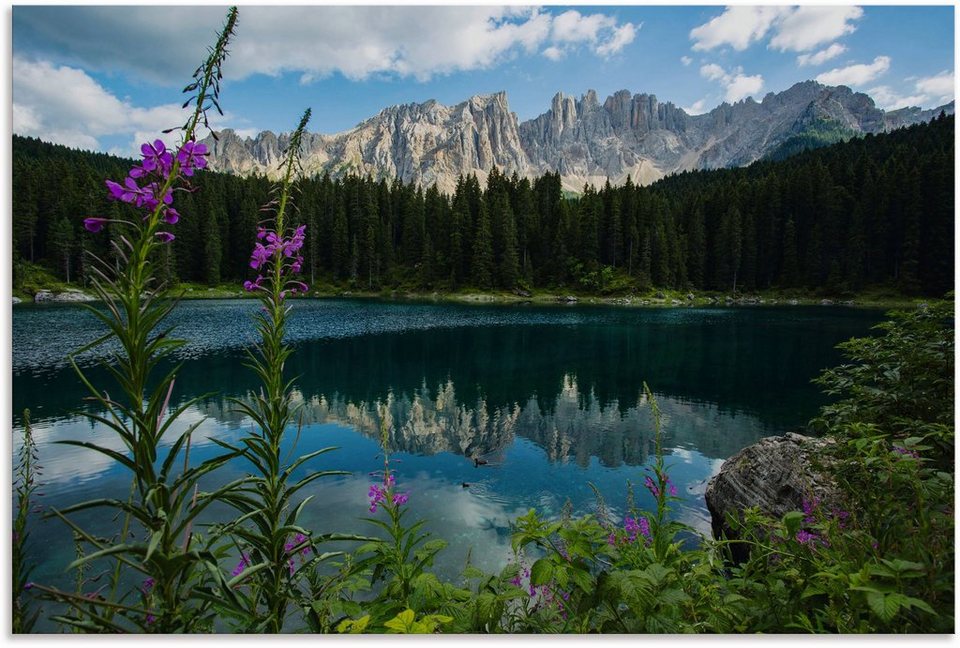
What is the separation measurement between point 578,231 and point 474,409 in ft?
222

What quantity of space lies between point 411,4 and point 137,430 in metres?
3.78

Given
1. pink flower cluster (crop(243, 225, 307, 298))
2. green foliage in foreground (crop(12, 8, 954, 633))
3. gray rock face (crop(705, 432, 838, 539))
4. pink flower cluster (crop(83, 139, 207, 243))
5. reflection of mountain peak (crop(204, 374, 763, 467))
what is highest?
pink flower cluster (crop(83, 139, 207, 243))

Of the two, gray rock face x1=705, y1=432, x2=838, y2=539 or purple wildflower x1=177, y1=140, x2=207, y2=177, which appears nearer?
purple wildflower x1=177, y1=140, x2=207, y2=177

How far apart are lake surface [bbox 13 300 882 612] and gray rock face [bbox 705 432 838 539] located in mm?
839

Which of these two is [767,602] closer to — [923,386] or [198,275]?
[923,386]

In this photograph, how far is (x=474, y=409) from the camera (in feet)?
60.1

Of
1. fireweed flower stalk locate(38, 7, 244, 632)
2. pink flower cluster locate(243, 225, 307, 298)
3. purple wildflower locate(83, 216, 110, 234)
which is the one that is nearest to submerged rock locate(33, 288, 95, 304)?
pink flower cluster locate(243, 225, 307, 298)

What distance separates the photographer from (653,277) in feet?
257

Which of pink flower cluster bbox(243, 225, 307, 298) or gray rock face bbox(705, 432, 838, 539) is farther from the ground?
pink flower cluster bbox(243, 225, 307, 298)

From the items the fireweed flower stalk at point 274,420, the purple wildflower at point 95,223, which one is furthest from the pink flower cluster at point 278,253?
the purple wildflower at point 95,223

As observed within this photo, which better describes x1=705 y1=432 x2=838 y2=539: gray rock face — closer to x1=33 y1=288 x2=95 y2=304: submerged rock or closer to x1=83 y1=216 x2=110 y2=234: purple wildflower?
x1=83 y1=216 x2=110 y2=234: purple wildflower

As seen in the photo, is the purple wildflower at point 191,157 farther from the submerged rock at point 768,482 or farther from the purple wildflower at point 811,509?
the submerged rock at point 768,482


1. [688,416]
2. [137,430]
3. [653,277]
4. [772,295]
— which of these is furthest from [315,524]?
[772,295]

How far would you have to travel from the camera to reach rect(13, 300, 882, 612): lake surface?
10.2 m
